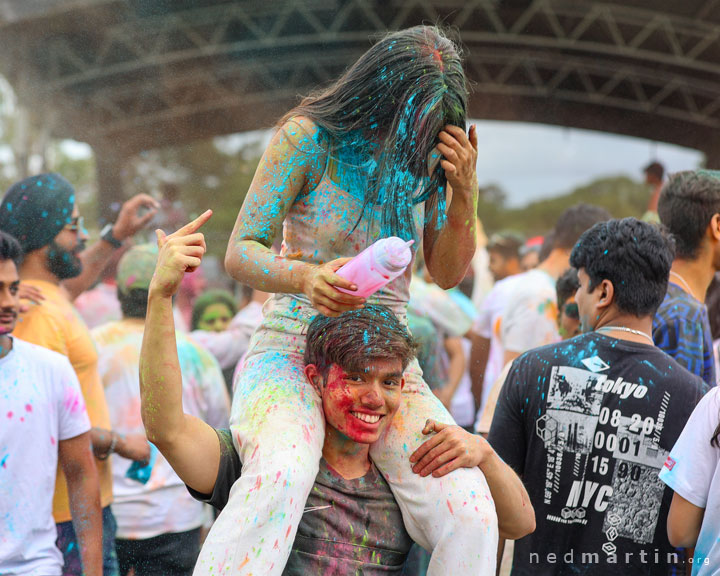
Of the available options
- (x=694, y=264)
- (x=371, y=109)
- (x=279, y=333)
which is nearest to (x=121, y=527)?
(x=279, y=333)

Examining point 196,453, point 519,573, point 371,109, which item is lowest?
point 519,573

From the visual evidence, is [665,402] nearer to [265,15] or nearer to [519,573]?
[519,573]

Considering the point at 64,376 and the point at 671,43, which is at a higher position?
the point at 671,43

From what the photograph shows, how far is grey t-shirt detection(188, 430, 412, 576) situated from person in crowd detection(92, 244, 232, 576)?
1.41 meters

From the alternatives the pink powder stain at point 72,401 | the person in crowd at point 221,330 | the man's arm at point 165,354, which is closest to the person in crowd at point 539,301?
the person in crowd at point 221,330

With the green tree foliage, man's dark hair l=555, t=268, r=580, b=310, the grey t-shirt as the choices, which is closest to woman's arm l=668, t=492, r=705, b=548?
the grey t-shirt

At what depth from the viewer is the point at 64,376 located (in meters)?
2.43

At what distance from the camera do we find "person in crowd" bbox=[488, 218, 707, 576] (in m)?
2.09

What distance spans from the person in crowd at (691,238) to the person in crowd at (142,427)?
1.79 metres

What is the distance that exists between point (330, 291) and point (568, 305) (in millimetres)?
1572

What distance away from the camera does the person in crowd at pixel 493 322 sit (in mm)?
3939

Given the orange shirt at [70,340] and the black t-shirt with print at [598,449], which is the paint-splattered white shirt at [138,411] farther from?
the black t-shirt with print at [598,449]

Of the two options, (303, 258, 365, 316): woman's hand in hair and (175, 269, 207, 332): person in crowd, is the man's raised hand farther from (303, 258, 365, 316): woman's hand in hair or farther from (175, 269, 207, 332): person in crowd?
(175, 269, 207, 332): person in crowd

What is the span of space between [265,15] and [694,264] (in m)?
6.74
